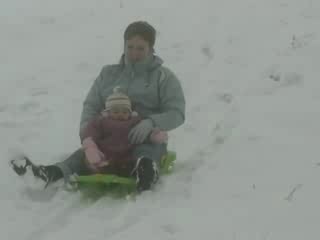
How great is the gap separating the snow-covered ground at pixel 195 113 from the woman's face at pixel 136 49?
2.86 feet

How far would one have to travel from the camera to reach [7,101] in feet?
21.4

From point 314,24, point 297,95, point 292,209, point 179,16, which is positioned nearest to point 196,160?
point 292,209

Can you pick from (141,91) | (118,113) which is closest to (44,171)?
(118,113)

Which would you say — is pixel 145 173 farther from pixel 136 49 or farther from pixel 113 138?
pixel 136 49

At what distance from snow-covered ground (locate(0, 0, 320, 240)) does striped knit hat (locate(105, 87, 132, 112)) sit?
60cm

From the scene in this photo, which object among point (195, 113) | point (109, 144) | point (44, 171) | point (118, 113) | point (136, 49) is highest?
point (136, 49)

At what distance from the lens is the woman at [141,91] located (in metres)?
4.63

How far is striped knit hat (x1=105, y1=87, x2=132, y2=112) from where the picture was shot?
4.61 m

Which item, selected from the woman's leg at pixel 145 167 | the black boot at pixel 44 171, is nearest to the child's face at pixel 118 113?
the woman's leg at pixel 145 167

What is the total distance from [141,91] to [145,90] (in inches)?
1.2

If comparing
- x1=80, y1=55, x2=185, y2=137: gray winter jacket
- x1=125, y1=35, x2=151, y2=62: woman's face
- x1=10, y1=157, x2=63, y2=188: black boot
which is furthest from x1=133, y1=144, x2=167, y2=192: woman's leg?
x1=125, y1=35, x2=151, y2=62: woman's face

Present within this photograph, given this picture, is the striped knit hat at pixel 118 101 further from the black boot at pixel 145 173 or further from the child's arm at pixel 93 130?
the black boot at pixel 145 173

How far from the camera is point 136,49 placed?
4.82 meters

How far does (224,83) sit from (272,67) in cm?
58
